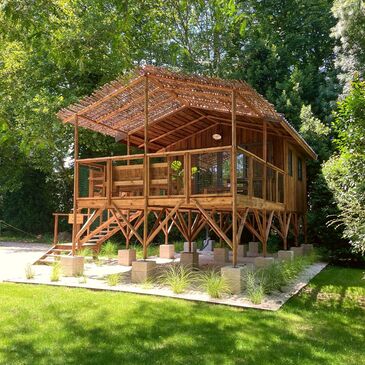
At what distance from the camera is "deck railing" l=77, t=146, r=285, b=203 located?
991 centimetres

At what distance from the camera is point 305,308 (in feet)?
24.9

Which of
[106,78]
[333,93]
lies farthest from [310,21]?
[106,78]

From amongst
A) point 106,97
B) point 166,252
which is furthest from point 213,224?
point 166,252

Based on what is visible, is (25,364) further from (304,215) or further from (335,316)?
(304,215)

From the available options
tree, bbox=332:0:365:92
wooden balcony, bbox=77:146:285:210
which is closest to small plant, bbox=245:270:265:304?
wooden balcony, bbox=77:146:285:210

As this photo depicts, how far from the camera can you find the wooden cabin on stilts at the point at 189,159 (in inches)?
379

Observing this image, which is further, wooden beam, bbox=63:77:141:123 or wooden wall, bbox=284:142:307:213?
wooden wall, bbox=284:142:307:213

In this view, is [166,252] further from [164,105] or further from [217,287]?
[217,287]

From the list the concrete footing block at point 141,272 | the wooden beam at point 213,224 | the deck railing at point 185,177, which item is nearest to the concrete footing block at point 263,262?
the deck railing at point 185,177

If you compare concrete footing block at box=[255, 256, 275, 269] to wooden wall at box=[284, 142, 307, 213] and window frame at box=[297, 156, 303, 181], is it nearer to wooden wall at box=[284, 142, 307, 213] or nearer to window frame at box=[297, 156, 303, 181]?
wooden wall at box=[284, 142, 307, 213]

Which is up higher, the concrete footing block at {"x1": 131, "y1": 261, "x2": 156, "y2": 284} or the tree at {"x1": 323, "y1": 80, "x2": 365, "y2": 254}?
the tree at {"x1": 323, "y1": 80, "x2": 365, "y2": 254}

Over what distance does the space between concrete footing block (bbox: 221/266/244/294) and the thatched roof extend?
384 centimetres

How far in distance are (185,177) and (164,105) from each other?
177 inches

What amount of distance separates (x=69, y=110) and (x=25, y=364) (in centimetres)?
808
